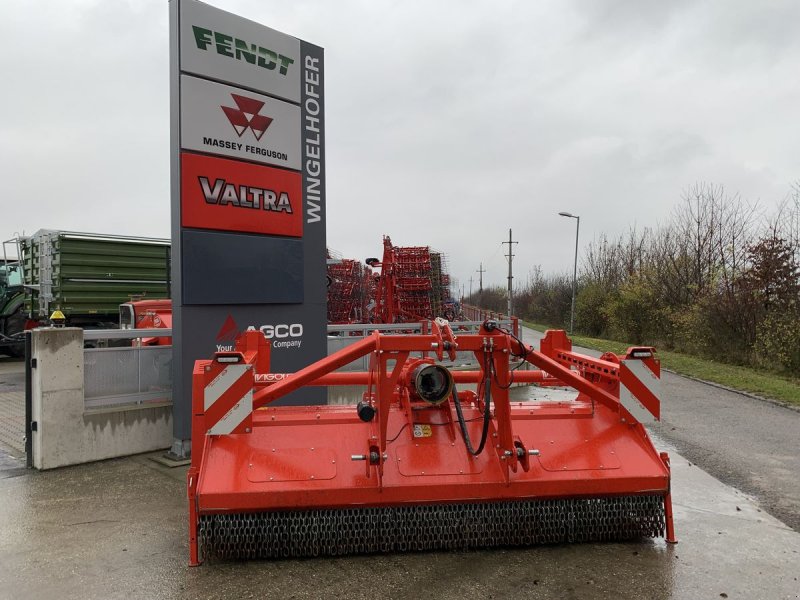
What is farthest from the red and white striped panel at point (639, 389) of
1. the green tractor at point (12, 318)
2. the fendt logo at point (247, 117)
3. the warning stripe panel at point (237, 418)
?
the green tractor at point (12, 318)

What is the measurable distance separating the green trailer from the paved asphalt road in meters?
9.90

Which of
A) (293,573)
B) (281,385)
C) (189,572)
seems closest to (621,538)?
(293,573)

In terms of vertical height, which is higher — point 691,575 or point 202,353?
point 202,353

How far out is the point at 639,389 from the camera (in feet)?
13.9

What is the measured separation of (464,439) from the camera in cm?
378

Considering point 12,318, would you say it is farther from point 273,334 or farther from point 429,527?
point 429,527

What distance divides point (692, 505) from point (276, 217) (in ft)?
15.9

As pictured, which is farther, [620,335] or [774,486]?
[620,335]

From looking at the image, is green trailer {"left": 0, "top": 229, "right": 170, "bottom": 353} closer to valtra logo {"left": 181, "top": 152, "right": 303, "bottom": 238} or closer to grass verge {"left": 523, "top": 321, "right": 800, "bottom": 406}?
valtra logo {"left": 181, "top": 152, "right": 303, "bottom": 238}

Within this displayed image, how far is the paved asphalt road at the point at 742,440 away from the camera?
5035 mm

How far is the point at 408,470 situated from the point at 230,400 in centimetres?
123

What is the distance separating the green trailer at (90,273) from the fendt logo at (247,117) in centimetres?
663

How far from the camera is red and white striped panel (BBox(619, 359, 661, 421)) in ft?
13.8

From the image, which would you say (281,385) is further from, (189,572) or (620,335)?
(620,335)
